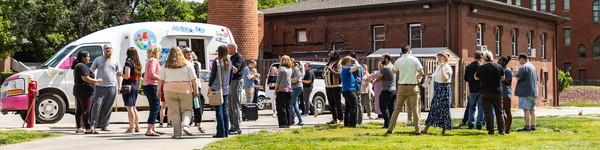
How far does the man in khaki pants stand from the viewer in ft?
44.8

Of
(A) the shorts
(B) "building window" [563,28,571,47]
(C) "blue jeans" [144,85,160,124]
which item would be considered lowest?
(A) the shorts

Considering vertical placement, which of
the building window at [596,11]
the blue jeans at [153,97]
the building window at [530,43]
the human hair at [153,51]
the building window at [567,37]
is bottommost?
the blue jeans at [153,97]

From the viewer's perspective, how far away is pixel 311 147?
1112 centimetres

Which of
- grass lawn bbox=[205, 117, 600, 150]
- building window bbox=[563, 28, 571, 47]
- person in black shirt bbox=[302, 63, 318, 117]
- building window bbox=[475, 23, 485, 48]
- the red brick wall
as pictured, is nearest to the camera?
grass lawn bbox=[205, 117, 600, 150]

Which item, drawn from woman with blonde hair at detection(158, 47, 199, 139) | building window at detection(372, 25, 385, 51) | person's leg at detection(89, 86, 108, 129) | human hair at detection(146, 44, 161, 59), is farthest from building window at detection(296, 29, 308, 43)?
woman with blonde hair at detection(158, 47, 199, 139)

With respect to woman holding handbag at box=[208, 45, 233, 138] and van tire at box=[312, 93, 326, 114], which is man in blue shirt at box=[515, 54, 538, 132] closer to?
woman holding handbag at box=[208, 45, 233, 138]

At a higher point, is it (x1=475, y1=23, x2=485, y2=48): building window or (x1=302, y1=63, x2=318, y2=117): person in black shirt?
(x1=475, y1=23, x2=485, y2=48): building window

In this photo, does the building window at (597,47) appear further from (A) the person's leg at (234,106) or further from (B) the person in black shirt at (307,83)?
(A) the person's leg at (234,106)

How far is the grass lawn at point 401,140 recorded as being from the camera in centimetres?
1142

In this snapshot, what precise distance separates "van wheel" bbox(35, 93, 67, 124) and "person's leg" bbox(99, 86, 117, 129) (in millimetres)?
3470

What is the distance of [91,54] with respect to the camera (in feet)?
60.6

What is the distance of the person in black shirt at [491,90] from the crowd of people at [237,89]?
0.7 inches

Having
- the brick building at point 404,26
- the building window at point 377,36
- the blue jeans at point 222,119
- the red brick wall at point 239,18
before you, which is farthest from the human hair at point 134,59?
the building window at point 377,36

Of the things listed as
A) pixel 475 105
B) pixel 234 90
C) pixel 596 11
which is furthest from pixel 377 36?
pixel 596 11
